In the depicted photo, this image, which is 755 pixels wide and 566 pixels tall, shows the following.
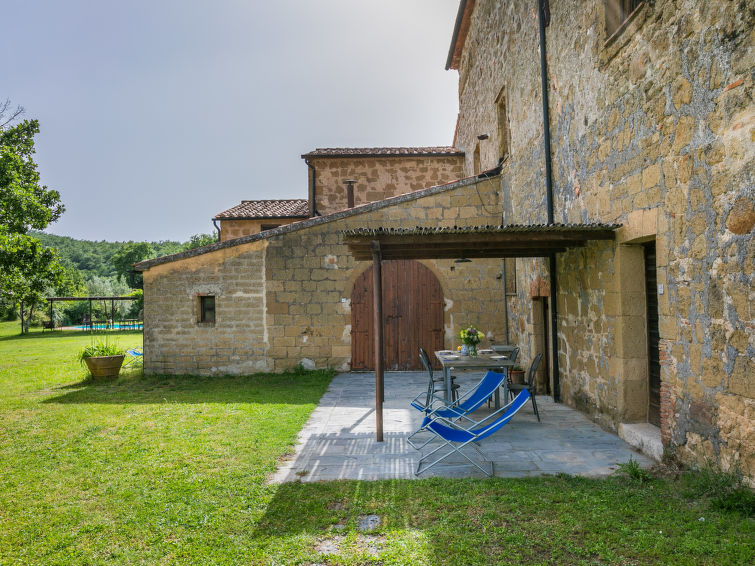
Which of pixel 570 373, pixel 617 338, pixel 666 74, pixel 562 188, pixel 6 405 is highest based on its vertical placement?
pixel 666 74

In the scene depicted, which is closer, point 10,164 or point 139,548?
point 139,548

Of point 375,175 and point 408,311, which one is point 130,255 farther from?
point 408,311

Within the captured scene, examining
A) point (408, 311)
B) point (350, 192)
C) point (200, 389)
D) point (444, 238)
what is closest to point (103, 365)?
point (200, 389)

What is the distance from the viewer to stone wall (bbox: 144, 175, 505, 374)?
10.2 m

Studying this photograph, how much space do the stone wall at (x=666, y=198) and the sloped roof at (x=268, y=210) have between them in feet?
37.1

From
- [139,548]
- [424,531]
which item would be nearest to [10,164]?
[139,548]

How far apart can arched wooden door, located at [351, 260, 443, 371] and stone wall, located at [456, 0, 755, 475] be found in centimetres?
366

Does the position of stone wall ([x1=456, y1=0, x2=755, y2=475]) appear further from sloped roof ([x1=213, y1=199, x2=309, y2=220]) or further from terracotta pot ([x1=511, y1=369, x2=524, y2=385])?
sloped roof ([x1=213, y1=199, x2=309, y2=220])

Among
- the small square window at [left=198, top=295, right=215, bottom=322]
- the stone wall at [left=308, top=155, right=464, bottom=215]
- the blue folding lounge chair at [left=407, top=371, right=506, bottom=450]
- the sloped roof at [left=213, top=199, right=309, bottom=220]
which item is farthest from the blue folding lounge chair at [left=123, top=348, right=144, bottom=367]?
the blue folding lounge chair at [left=407, top=371, right=506, bottom=450]

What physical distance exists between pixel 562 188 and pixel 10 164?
43.2 feet

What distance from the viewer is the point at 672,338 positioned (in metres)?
4.33

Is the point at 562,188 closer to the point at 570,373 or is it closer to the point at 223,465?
the point at 570,373

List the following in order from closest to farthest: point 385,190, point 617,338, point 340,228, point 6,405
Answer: point 617,338 < point 6,405 < point 340,228 < point 385,190

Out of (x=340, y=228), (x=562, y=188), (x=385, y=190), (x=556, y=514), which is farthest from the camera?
(x=385, y=190)
